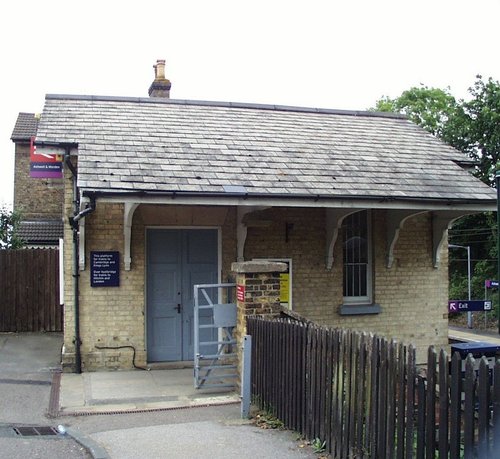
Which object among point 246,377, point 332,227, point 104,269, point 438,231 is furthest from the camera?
point 438,231

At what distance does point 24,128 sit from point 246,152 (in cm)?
1880

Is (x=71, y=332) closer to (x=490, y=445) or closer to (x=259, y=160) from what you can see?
(x=259, y=160)

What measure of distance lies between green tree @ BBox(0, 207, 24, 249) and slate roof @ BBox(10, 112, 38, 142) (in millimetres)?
6547

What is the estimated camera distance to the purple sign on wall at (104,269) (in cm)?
1030

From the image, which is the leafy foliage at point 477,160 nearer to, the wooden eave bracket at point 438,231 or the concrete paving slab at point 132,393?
the wooden eave bracket at point 438,231

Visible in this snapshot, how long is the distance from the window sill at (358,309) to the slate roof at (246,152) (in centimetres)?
244

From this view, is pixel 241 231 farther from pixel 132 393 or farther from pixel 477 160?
pixel 477 160

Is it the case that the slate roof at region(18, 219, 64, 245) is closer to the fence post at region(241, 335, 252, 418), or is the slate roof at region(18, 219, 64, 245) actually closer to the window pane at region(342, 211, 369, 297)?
the window pane at region(342, 211, 369, 297)

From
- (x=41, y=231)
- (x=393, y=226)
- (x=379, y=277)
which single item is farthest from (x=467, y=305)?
(x=41, y=231)

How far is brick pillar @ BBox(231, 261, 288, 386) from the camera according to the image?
8219mm

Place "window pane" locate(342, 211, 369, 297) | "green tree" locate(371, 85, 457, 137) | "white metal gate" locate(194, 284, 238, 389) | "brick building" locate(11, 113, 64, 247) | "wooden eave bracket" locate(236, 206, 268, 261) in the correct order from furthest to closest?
1. "green tree" locate(371, 85, 457, 137)
2. "brick building" locate(11, 113, 64, 247)
3. "window pane" locate(342, 211, 369, 297)
4. "wooden eave bracket" locate(236, 206, 268, 261)
5. "white metal gate" locate(194, 284, 238, 389)

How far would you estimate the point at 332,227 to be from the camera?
11.3 m

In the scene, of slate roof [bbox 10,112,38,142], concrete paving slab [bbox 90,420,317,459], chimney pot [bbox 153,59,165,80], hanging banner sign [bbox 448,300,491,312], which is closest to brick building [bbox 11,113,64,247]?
slate roof [bbox 10,112,38,142]

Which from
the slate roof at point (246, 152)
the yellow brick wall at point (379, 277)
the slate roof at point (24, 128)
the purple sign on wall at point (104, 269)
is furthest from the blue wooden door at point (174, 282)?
the slate roof at point (24, 128)
